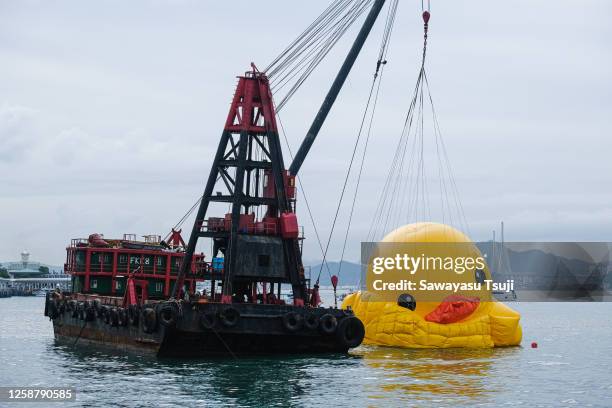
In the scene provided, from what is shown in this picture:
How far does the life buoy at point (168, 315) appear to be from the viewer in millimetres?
47375

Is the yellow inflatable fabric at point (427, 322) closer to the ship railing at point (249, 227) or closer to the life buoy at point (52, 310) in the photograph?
the ship railing at point (249, 227)

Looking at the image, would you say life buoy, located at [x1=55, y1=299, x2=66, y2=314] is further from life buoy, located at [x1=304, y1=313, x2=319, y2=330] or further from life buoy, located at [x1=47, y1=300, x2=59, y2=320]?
life buoy, located at [x1=304, y1=313, x2=319, y2=330]

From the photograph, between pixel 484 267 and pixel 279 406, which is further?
pixel 484 267

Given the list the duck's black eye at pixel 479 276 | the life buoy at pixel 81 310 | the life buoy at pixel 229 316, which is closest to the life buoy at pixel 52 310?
the life buoy at pixel 81 310

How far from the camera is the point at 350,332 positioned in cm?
5128

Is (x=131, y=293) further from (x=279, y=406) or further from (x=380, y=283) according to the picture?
(x=279, y=406)

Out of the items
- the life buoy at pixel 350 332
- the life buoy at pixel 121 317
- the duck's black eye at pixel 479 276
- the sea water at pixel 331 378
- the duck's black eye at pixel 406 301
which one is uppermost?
the duck's black eye at pixel 479 276

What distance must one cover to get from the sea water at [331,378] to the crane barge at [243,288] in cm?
107

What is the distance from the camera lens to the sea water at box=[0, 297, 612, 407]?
3819cm

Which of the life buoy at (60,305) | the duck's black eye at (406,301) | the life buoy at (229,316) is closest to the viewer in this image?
the life buoy at (229,316)

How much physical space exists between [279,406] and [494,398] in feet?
29.3

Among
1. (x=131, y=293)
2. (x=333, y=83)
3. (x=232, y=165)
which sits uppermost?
(x=333, y=83)

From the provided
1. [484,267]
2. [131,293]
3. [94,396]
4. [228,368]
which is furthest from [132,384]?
[484,267]

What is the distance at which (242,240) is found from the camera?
52219mm
